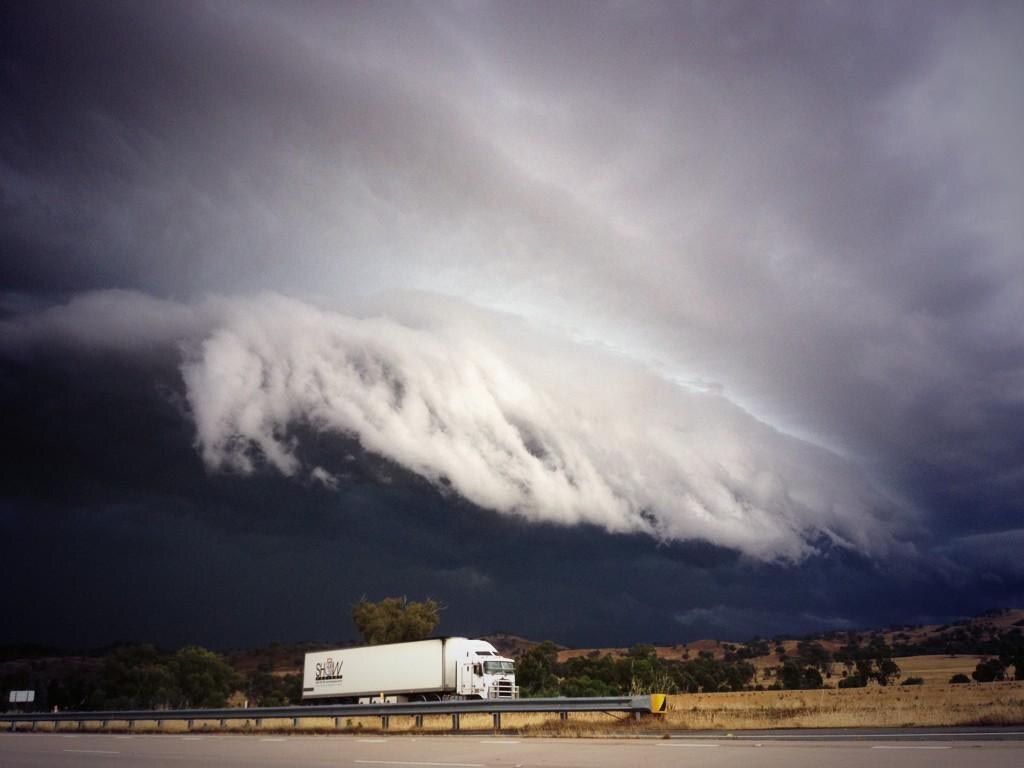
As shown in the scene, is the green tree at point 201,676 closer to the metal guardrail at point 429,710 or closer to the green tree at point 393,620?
the green tree at point 393,620

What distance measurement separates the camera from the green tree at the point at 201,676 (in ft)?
261

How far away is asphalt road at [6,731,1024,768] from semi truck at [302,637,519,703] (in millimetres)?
22027

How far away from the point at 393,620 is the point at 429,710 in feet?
193

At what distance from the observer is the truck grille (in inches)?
1751

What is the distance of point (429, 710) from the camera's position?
27781 mm

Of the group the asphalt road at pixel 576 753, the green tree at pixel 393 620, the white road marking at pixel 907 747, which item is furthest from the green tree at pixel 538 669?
the white road marking at pixel 907 747

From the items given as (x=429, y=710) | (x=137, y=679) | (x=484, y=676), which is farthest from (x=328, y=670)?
(x=137, y=679)

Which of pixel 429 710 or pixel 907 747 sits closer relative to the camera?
pixel 907 747

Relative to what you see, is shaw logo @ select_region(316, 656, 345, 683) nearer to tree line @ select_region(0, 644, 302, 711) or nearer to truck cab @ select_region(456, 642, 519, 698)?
truck cab @ select_region(456, 642, 519, 698)

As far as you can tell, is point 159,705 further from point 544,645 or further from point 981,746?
point 981,746

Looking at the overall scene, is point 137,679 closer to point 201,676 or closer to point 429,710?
point 201,676

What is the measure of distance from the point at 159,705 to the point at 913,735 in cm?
6099

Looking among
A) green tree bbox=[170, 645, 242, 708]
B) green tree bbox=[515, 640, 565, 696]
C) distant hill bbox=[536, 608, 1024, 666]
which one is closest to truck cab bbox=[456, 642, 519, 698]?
green tree bbox=[515, 640, 565, 696]

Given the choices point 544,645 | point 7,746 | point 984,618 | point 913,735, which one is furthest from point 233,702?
point 984,618
